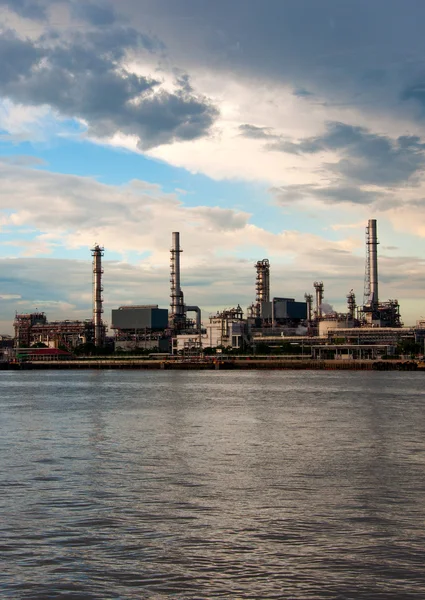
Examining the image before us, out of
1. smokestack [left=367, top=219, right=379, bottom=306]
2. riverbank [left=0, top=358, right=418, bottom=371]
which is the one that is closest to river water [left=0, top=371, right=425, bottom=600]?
riverbank [left=0, top=358, right=418, bottom=371]

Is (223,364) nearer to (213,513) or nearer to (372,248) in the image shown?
(372,248)

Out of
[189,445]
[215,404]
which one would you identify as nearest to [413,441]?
[189,445]

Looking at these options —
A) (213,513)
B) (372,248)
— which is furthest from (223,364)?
(213,513)

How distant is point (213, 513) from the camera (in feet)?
64.9

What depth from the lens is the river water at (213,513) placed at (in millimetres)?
14375

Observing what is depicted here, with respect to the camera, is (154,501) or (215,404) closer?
(154,501)

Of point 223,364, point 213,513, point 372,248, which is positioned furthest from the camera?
point 372,248

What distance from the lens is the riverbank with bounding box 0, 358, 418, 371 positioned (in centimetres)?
16225

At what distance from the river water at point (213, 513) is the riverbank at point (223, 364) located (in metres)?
124

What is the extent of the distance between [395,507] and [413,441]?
49.4ft

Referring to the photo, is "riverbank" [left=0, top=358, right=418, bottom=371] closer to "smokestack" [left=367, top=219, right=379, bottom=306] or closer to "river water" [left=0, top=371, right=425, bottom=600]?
"smokestack" [left=367, top=219, right=379, bottom=306]

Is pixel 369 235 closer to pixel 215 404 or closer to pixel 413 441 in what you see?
A: pixel 215 404

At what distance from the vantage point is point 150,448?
32.5m

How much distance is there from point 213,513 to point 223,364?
518 feet
